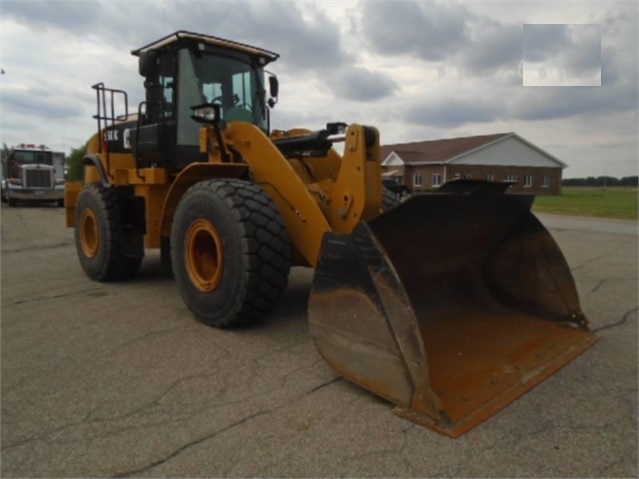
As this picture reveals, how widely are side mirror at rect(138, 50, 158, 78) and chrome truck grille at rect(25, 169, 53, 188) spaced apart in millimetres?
21087

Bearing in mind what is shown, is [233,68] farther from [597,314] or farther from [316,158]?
[597,314]

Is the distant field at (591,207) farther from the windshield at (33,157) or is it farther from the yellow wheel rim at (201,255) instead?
the windshield at (33,157)

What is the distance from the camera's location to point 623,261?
848cm

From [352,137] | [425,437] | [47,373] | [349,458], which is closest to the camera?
[349,458]

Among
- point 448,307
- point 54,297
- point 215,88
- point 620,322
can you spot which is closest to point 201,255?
point 215,88

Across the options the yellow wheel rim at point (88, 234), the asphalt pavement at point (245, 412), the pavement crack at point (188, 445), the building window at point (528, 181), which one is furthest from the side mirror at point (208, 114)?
the building window at point (528, 181)

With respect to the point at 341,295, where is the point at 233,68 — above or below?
above

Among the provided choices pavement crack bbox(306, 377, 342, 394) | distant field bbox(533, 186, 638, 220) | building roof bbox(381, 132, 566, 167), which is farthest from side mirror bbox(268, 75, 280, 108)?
building roof bbox(381, 132, 566, 167)

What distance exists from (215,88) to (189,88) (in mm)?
282

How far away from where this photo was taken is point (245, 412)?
279cm

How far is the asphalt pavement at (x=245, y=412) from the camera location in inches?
90.9

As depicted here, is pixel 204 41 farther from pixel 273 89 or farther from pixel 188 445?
pixel 188 445

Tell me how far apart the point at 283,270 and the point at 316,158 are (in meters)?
1.72

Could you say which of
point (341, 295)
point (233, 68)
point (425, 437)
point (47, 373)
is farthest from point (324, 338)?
A: point (233, 68)
